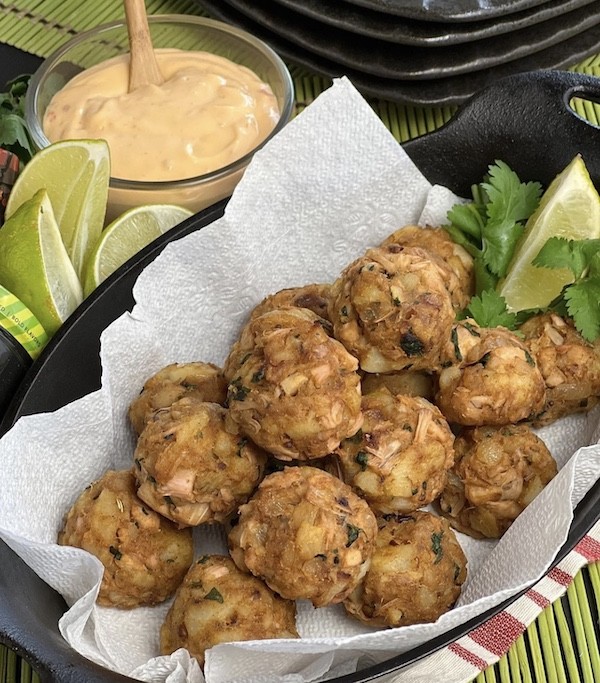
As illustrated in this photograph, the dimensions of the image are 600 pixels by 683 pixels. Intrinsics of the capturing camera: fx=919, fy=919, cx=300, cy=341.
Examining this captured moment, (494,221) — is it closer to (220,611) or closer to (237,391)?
(237,391)

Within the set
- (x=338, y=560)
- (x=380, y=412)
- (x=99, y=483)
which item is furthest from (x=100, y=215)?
(x=338, y=560)

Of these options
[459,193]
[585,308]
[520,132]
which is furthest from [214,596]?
[520,132]

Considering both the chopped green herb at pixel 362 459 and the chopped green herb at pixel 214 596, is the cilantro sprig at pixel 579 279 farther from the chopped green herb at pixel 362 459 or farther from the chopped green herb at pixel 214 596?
the chopped green herb at pixel 214 596

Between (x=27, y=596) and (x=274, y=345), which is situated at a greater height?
(x=274, y=345)

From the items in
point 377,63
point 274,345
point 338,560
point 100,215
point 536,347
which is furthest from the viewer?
point 377,63

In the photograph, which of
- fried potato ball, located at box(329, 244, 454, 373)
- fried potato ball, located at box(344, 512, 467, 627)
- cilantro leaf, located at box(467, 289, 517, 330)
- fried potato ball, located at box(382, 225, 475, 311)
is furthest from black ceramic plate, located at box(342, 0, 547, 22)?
fried potato ball, located at box(344, 512, 467, 627)

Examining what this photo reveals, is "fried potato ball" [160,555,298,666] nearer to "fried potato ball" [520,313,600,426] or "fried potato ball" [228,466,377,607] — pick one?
"fried potato ball" [228,466,377,607]

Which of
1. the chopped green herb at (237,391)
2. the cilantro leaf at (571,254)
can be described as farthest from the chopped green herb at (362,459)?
the cilantro leaf at (571,254)

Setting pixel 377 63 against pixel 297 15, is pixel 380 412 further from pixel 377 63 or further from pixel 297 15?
pixel 297 15
